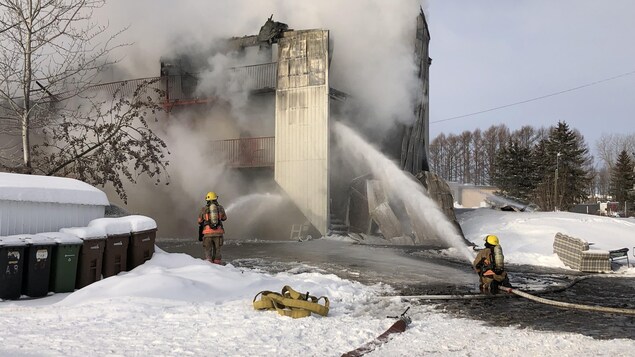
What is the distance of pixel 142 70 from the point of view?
22797mm

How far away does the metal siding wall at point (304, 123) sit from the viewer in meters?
17.5

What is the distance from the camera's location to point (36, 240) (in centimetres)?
675

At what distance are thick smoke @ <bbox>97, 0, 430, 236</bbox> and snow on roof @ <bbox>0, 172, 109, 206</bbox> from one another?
11.4 m

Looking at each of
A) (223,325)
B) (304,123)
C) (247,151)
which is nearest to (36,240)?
(223,325)

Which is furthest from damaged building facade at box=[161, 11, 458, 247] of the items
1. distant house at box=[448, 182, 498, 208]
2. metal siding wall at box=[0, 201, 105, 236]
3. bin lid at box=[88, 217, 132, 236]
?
distant house at box=[448, 182, 498, 208]

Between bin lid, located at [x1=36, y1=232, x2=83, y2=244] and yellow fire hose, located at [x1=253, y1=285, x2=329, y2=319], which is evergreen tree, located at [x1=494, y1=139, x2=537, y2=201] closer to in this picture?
yellow fire hose, located at [x1=253, y1=285, x2=329, y2=319]

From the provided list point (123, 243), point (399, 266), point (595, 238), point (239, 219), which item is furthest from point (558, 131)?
point (123, 243)

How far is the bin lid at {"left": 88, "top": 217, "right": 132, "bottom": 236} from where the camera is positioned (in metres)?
7.74

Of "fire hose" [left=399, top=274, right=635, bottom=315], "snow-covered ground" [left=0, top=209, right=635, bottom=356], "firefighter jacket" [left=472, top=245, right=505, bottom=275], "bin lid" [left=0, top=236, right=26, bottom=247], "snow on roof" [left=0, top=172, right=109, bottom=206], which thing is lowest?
"fire hose" [left=399, top=274, right=635, bottom=315]

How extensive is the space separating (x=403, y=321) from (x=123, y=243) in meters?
4.68

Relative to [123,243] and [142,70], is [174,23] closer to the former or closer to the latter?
[142,70]

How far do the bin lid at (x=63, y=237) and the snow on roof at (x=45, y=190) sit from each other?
1.69 ft

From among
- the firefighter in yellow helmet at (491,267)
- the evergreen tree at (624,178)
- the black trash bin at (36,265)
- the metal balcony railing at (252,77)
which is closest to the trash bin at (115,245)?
the black trash bin at (36,265)

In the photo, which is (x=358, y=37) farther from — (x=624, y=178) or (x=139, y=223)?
(x=624, y=178)
